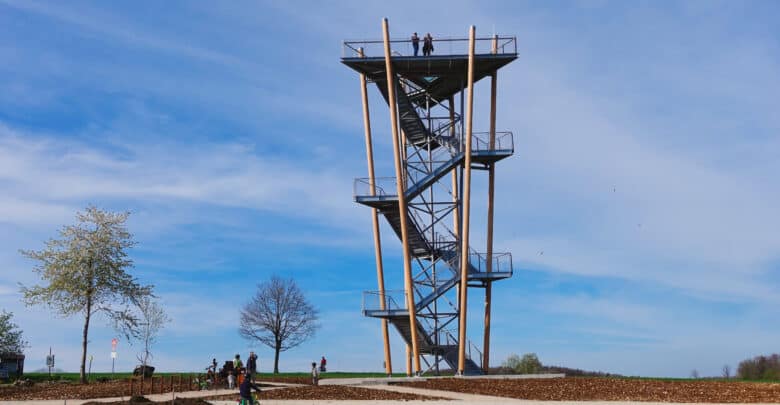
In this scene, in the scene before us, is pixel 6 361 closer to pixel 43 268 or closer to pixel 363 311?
pixel 43 268

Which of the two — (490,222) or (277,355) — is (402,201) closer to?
(490,222)

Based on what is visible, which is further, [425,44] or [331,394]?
[425,44]

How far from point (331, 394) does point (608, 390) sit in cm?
959

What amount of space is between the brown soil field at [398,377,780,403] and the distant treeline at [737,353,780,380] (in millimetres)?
13672

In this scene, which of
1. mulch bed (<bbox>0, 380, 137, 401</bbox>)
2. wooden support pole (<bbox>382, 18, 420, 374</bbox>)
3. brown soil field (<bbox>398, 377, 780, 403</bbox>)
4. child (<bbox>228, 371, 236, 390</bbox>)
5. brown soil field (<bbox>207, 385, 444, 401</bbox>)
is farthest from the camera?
wooden support pole (<bbox>382, 18, 420, 374</bbox>)

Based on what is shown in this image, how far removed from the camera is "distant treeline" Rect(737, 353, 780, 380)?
148 feet

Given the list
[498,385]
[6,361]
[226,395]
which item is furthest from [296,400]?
[6,361]

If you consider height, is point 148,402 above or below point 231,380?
below

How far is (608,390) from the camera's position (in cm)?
3041

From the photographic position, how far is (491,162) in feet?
134

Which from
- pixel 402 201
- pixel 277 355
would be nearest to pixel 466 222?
pixel 402 201

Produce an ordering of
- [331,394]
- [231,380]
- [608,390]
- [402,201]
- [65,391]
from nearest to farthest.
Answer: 1. [331,394]
2. [608,390]
3. [231,380]
4. [65,391]
5. [402,201]

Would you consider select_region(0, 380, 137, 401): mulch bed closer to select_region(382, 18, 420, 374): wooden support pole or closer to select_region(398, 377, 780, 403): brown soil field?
select_region(398, 377, 780, 403): brown soil field

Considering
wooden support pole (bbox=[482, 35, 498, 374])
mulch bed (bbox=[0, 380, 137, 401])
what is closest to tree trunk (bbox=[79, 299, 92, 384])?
mulch bed (bbox=[0, 380, 137, 401])
